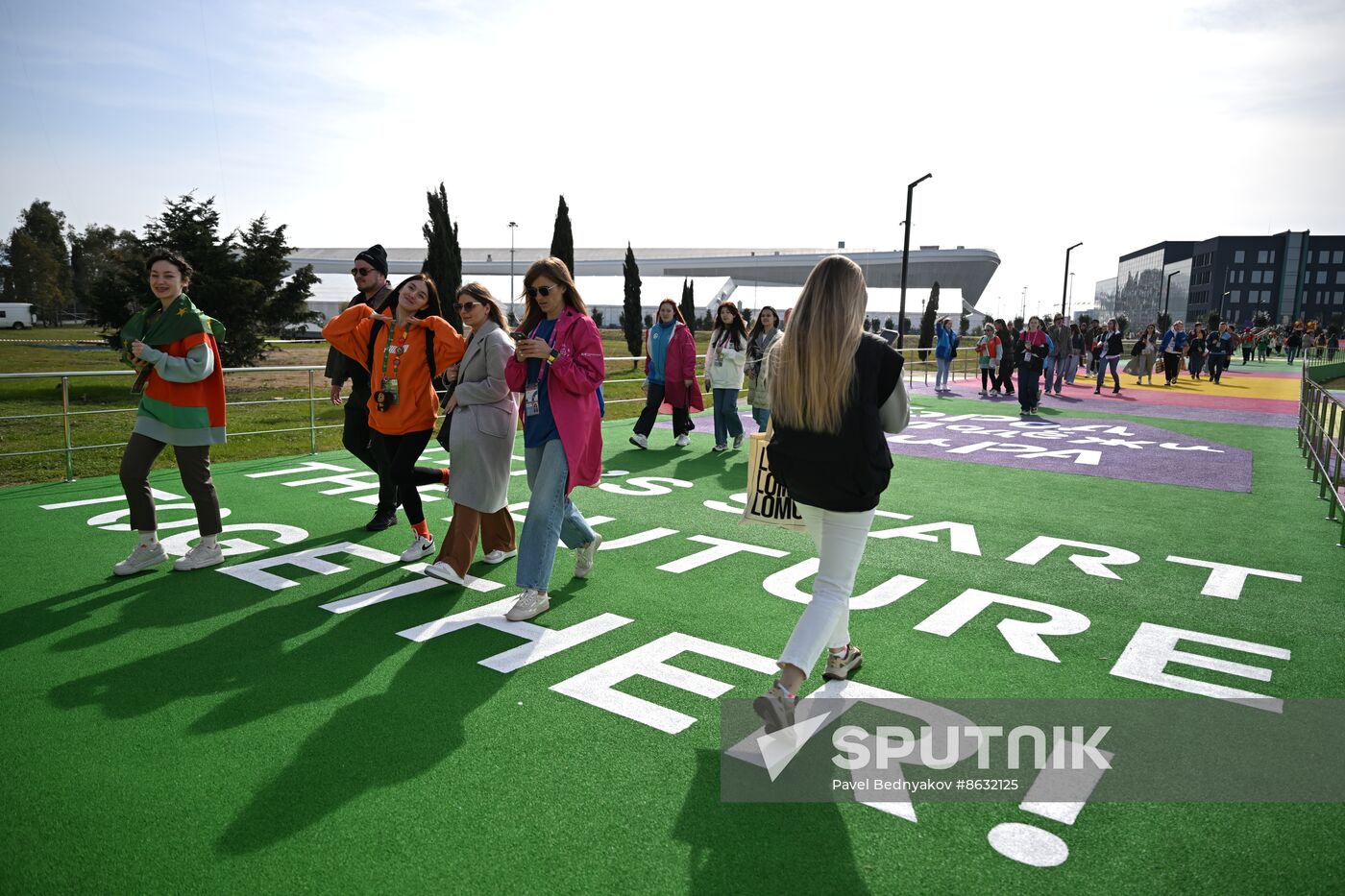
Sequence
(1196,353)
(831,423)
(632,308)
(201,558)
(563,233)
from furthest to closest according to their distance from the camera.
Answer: (632,308) → (563,233) → (1196,353) → (201,558) → (831,423)

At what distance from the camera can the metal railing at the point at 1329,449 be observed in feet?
25.4

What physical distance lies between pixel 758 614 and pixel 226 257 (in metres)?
21.5

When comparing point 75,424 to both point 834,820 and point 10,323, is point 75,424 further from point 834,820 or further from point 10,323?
point 10,323

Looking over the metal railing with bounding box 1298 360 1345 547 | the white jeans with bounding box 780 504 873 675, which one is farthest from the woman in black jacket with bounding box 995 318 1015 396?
the white jeans with bounding box 780 504 873 675

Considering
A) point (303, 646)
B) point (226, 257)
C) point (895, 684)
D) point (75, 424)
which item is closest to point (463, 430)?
point (303, 646)

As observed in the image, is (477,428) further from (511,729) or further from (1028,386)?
(1028,386)

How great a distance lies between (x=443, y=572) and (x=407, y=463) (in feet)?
3.33

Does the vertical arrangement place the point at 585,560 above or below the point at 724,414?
below

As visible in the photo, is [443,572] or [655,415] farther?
[655,415]

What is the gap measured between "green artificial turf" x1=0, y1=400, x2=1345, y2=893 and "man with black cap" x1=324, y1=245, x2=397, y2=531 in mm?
347

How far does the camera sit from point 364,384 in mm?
6352

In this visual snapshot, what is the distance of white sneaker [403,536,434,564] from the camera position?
577cm

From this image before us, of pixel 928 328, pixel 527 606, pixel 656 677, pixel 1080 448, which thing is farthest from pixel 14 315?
pixel 656 677

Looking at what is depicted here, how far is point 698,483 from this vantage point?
29.2 feet
